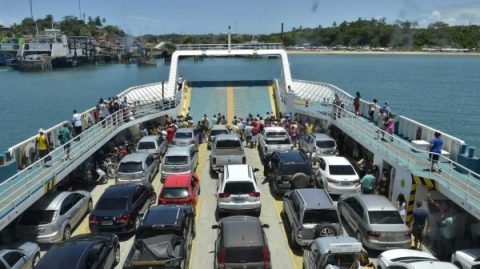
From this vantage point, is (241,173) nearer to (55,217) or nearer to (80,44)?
(55,217)

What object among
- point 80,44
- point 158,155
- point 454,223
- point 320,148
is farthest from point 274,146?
point 80,44

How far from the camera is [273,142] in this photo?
22.7 meters

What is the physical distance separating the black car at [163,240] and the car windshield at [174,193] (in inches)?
72.8

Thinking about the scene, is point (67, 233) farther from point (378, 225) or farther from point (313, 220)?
point (378, 225)

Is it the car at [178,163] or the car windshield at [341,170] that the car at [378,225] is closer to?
the car windshield at [341,170]

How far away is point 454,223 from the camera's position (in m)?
12.7

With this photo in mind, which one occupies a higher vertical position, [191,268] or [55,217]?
[55,217]

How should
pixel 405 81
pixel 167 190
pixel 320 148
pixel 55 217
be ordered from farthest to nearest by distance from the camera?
pixel 405 81 → pixel 320 148 → pixel 167 190 → pixel 55 217

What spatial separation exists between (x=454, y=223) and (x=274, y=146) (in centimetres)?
1082

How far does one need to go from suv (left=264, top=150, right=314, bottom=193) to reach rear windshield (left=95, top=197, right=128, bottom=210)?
6.21 m

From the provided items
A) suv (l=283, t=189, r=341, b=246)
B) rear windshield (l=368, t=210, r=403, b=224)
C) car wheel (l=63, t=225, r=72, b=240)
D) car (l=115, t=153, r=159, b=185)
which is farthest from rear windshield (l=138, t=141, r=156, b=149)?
rear windshield (l=368, t=210, r=403, b=224)

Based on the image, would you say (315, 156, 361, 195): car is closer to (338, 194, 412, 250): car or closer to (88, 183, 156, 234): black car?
(338, 194, 412, 250): car

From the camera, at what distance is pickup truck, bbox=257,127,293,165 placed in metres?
22.4

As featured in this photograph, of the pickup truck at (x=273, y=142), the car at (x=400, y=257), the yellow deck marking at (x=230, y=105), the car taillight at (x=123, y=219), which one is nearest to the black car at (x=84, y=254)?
the car taillight at (x=123, y=219)
